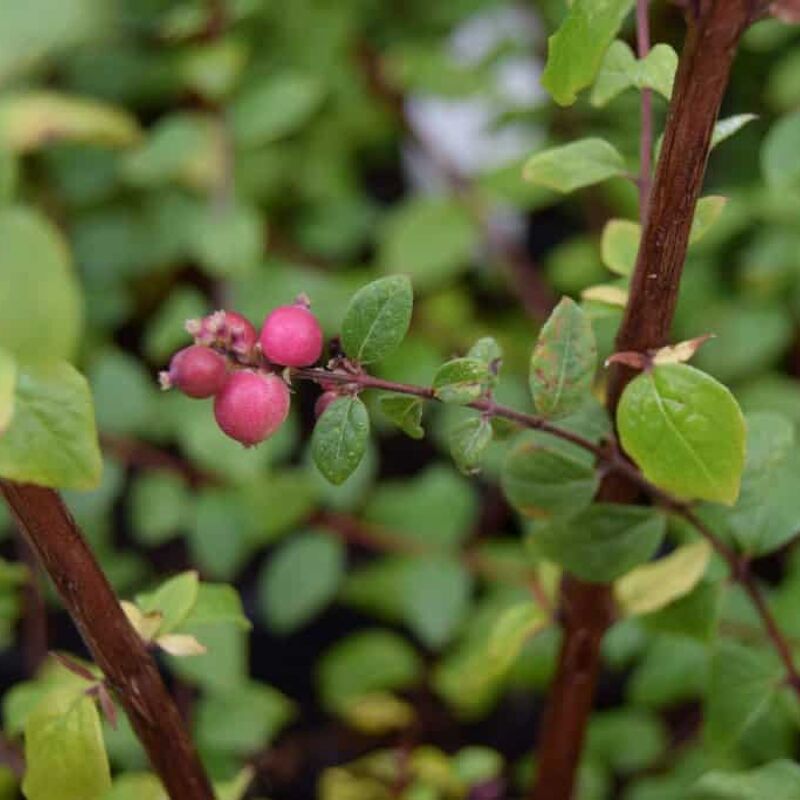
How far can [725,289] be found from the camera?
1186mm

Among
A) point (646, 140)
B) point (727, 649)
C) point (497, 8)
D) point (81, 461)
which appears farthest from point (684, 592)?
point (497, 8)

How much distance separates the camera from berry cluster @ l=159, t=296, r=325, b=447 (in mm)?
432

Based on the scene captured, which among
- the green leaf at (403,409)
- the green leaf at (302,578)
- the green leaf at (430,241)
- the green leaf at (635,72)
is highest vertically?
the green leaf at (635,72)

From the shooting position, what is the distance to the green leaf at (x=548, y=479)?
0.56 metres

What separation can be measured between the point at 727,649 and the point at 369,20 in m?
0.87

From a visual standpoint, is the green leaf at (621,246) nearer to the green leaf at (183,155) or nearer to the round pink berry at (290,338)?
the round pink berry at (290,338)

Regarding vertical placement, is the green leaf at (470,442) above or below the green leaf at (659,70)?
below

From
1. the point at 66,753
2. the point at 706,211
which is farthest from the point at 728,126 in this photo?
the point at 66,753

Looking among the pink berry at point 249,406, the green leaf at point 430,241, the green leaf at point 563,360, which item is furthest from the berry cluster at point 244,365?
the green leaf at point 430,241

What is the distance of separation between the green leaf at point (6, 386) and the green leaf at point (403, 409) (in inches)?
6.9

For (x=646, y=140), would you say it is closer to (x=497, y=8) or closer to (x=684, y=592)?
(x=684, y=592)

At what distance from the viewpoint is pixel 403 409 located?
19.5 inches

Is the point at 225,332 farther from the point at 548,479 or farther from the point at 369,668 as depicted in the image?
the point at 369,668

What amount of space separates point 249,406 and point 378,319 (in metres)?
0.08
